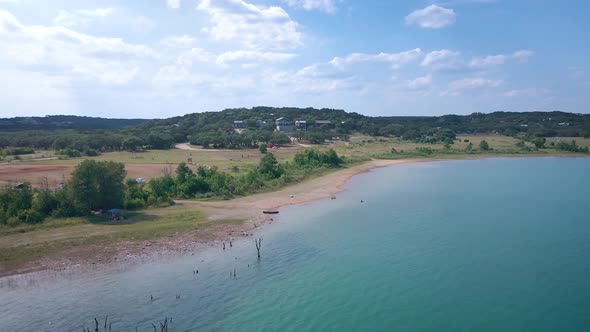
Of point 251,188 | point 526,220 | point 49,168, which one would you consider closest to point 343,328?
point 526,220

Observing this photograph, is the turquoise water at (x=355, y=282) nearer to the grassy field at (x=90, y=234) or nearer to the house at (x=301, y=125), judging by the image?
the grassy field at (x=90, y=234)

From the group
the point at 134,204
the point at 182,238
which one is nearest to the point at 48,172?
the point at 134,204

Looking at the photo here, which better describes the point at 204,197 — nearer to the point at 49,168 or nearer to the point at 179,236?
the point at 179,236

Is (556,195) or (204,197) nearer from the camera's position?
(204,197)

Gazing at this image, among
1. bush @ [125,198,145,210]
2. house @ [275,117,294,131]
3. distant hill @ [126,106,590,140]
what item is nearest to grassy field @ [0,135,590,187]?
bush @ [125,198,145,210]

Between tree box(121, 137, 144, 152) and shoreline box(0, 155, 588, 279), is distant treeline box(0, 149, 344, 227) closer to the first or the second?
shoreline box(0, 155, 588, 279)
